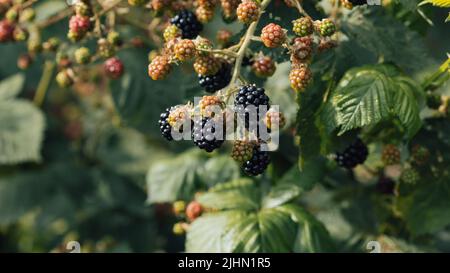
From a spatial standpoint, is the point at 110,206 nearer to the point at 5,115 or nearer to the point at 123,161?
the point at 123,161

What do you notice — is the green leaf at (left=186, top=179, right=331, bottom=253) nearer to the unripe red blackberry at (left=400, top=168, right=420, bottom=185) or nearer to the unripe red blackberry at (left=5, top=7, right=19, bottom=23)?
the unripe red blackberry at (left=400, top=168, right=420, bottom=185)

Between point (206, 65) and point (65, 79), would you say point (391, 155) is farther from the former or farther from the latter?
point (65, 79)

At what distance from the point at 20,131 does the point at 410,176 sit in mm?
2121

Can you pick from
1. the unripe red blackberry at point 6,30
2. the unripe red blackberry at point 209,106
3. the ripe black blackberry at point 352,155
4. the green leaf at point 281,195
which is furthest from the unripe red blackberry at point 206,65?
the unripe red blackberry at point 6,30

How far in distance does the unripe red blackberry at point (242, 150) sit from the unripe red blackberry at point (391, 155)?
0.64 meters

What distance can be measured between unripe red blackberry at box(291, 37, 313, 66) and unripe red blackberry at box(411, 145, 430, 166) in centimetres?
69

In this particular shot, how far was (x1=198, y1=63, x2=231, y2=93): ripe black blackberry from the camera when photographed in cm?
257

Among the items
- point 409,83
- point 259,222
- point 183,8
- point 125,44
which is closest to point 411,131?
point 409,83

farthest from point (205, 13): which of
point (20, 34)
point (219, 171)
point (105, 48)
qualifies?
point (20, 34)

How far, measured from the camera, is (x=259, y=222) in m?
2.83

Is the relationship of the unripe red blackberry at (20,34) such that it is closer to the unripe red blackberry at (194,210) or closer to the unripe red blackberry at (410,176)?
the unripe red blackberry at (194,210)

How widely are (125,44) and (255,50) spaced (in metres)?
0.85

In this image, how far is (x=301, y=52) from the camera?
2391 mm

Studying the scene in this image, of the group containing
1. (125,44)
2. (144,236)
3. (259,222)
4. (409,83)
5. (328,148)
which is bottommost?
(144,236)
